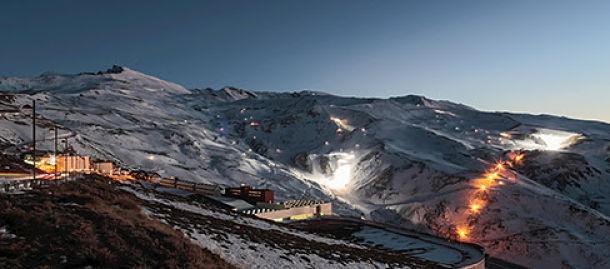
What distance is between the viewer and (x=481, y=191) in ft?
385

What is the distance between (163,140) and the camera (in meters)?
143

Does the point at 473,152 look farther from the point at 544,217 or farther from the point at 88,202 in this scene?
the point at 88,202

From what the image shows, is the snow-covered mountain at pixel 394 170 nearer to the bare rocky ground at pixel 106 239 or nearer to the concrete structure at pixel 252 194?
the concrete structure at pixel 252 194

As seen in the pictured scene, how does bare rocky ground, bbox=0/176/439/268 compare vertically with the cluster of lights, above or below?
above

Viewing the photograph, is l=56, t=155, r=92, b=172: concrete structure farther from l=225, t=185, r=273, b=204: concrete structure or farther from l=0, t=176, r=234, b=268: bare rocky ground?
l=0, t=176, r=234, b=268: bare rocky ground

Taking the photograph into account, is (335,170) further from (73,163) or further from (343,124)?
(73,163)

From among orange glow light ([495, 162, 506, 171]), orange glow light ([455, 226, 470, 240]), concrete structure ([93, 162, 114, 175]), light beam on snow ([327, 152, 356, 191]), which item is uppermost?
concrete structure ([93, 162, 114, 175])

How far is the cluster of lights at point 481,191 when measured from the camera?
4210 inches

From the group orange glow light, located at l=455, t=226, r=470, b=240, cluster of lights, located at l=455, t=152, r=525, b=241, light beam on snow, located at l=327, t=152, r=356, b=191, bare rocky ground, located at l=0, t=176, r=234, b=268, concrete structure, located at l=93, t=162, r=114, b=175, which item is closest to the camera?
bare rocky ground, located at l=0, t=176, r=234, b=268

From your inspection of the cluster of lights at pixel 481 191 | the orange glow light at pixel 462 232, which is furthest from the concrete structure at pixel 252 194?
the orange glow light at pixel 462 232

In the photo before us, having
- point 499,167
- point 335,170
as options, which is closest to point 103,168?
point 335,170

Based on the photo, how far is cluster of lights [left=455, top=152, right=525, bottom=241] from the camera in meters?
107

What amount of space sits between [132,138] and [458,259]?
357 ft

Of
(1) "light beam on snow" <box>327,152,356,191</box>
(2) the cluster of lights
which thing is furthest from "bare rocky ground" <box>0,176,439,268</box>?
(1) "light beam on snow" <box>327,152,356,191</box>
